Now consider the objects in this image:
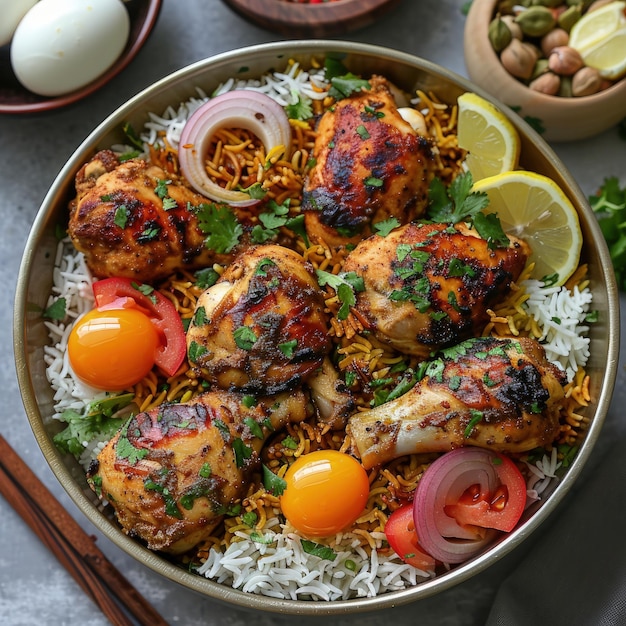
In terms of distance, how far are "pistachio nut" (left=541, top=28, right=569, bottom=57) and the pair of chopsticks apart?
12.0 ft

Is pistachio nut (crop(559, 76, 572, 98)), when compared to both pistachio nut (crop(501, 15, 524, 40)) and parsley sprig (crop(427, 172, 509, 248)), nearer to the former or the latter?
pistachio nut (crop(501, 15, 524, 40))

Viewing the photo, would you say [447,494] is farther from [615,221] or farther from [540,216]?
[615,221]

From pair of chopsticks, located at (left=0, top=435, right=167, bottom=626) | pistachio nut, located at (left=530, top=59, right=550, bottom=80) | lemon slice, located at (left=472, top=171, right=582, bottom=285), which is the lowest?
pair of chopsticks, located at (left=0, top=435, right=167, bottom=626)

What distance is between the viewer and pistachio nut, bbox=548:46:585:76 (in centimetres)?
378

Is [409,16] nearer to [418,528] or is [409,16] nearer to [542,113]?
[542,113]

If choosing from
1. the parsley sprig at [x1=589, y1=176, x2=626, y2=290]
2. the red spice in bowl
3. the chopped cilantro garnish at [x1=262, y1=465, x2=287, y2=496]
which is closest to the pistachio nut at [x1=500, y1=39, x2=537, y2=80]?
the red spice in bowl

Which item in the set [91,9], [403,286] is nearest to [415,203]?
[403,286]

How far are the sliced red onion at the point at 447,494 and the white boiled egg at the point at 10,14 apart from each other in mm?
3117

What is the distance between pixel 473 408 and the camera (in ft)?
10.1

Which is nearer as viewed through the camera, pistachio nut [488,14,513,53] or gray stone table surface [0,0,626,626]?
pistachio nut [488,14,513,53]

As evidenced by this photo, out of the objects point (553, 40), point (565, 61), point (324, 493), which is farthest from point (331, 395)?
point (553, 40)

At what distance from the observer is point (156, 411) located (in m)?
3.19

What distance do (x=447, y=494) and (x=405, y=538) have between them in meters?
0.27

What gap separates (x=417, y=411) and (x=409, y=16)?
2455 millimetres
